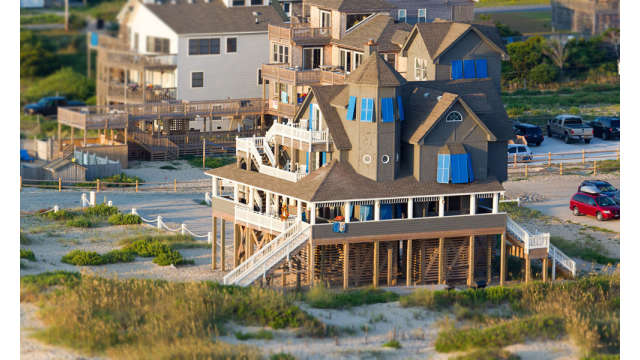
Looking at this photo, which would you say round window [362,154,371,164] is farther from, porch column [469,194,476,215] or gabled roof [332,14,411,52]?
gabled roof [332,14,411,52]

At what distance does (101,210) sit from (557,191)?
86.2ft

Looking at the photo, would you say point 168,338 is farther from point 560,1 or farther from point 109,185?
point 560,1

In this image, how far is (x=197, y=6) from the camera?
332ft

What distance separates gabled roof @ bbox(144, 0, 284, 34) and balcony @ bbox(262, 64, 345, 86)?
8.57 metres

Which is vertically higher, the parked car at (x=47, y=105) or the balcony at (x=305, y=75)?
the balcony at (x=305, y=75)

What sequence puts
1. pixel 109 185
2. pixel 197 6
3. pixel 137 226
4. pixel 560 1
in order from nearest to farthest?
pixel 137 226
pixel 109 185
pixel 197 6
pixel 560 1

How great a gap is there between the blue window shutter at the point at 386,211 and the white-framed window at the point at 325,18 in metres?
30.8

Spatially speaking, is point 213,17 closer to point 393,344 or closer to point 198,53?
point 198,53

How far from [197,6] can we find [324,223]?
1774 inches

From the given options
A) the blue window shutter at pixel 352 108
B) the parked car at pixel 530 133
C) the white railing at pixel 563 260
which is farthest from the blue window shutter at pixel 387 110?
the parked car at pixel 530 133

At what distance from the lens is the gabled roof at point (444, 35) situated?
232ft

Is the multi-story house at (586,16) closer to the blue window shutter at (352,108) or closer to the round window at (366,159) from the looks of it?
the blue window shutter at (352,108)

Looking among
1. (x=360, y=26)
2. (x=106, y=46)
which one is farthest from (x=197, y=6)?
(x=360, y=26)

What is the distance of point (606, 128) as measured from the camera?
9775 centimetres
